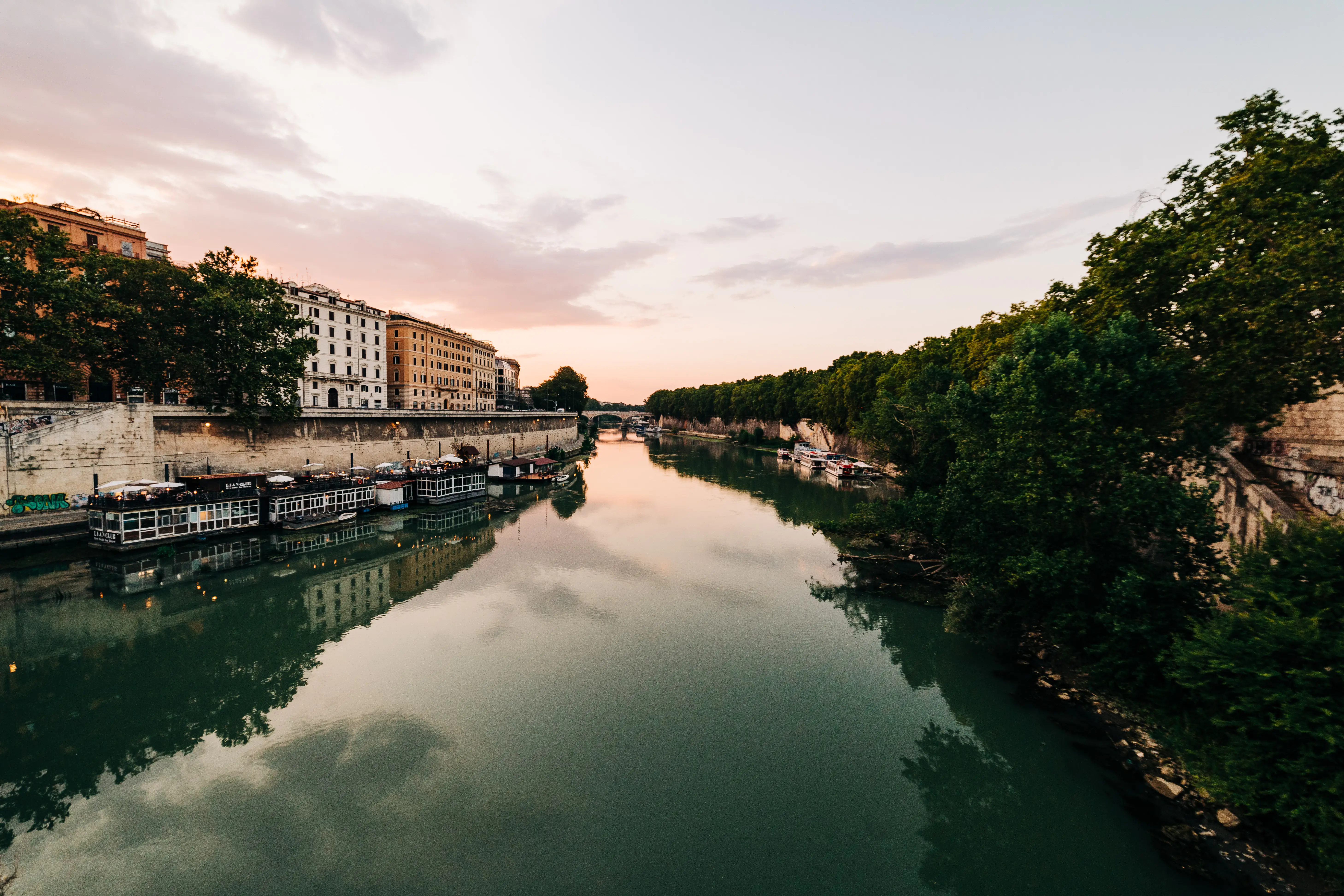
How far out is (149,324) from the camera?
38219 millimetres

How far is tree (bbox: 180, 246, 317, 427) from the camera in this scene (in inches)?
1563

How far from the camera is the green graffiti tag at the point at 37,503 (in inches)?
1175

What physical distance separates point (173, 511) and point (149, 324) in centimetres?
1773

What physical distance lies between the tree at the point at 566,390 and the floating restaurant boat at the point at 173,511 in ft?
317

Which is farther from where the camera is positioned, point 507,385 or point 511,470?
point 507,385

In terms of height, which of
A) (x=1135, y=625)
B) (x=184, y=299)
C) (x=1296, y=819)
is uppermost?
(x=184, y=299)

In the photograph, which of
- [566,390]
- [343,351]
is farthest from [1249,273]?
[566,390]

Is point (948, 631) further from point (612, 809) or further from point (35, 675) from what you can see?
point (35, 675)

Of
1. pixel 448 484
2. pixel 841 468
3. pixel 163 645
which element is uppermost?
pixel 841 468

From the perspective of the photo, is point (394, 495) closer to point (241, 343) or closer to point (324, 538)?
point (324, 538)

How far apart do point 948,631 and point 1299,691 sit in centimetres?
1200

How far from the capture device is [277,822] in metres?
11.3

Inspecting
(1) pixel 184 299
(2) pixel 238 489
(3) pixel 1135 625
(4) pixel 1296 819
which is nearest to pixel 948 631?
(3) pixel 1135 625

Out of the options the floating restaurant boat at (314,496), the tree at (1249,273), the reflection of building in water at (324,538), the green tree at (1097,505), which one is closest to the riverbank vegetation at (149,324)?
the floating restaurant boat at (314,496)
